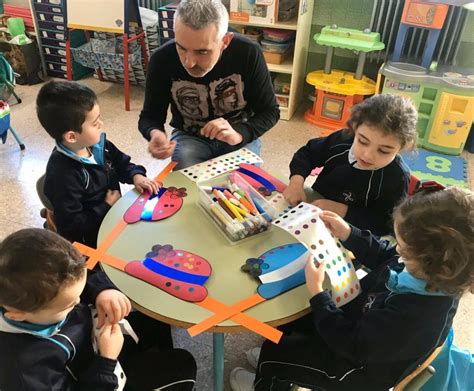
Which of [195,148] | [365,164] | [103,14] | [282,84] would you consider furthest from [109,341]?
[103,14]

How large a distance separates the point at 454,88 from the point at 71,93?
2.19 meters

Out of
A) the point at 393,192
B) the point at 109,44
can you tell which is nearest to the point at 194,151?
the point at 393,192

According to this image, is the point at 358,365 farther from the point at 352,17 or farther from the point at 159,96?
the point at 352,17

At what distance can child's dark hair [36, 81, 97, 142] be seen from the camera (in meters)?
1.26

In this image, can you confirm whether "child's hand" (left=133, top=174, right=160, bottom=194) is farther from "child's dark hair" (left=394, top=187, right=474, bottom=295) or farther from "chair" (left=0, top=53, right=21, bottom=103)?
"chair" (left=0, top=53, right=21, bottom=103)

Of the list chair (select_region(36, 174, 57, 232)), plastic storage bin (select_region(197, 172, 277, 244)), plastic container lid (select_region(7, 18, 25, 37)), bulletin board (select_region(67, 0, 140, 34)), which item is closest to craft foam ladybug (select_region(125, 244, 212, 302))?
plastic storage bin (select_region(197, 172, 277, 244))

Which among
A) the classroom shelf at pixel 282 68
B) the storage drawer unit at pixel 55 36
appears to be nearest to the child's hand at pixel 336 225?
the classroom shelf at pixel 282 68

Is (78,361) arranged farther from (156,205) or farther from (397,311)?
(397,311)

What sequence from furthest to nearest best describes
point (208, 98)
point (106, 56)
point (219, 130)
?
point (106, 56), point (208, 98), point (219, 130)

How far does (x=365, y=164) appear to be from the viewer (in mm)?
1303

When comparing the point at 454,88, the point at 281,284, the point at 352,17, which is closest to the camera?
the point at 281,284

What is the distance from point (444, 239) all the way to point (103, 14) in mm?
2857

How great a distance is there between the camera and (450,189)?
0.89 metres

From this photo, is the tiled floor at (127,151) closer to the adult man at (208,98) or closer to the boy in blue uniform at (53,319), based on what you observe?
the boy in blue uniform at (53,319)
